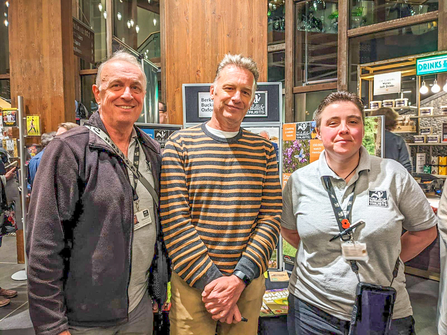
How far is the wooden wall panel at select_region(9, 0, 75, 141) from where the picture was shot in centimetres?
464

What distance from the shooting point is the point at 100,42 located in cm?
800

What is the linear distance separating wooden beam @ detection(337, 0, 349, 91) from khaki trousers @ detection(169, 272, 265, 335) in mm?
4860

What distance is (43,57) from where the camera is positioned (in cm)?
471

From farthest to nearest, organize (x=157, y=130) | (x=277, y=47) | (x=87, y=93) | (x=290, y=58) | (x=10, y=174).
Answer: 1. (x=87, y=93)
2. (x=277, y=47)
3. (x=290, y=58)
4. (x=10, y=174)
5. (x=157, y=130)

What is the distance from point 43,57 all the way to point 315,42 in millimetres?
5266

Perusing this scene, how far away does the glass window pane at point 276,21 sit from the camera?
7395 mm

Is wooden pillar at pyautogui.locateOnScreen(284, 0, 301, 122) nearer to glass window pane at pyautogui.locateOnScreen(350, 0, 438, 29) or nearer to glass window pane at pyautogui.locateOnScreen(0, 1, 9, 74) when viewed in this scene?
glass window pane at pyautogui.locateOnScreen(350, 0, 438, 29)

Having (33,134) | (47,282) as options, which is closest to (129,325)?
(47,282)

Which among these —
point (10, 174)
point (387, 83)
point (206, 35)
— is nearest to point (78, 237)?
point (206, 35)

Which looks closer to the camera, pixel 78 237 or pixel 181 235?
pixel 78 237

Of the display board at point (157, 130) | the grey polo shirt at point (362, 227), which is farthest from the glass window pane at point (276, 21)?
the grey polo shirt at point (362, 227)

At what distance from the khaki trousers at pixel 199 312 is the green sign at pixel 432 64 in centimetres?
486

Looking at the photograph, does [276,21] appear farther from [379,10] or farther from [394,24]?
[394,24]

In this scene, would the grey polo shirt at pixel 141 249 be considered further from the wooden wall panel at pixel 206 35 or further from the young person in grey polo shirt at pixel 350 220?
the wooden wall panel at pixel 206 35
